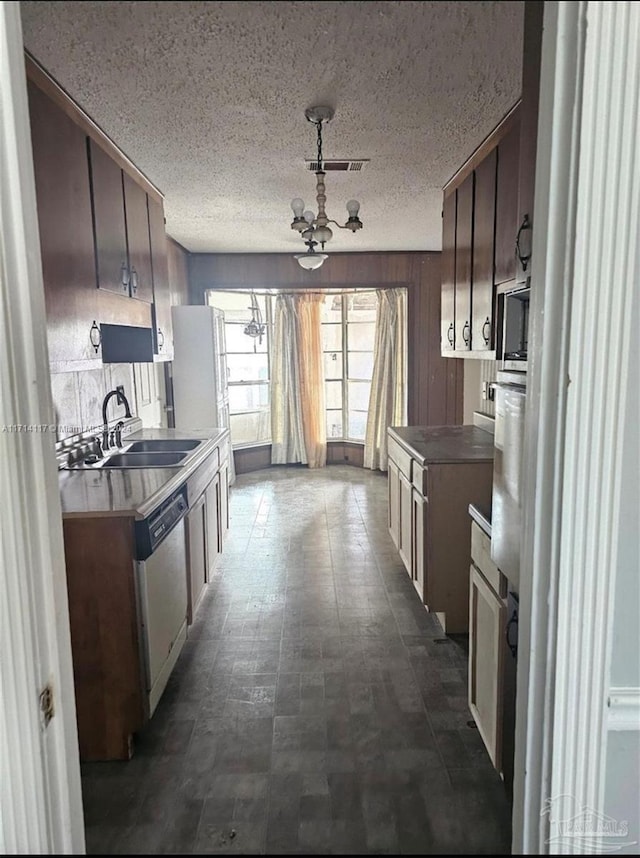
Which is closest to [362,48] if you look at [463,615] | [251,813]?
[251,813]

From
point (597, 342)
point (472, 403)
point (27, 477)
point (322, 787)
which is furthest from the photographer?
point (472, 403)

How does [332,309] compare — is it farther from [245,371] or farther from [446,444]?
[446,444]

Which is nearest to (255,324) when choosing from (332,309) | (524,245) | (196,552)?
(332,309)

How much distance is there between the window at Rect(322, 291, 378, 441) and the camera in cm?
679

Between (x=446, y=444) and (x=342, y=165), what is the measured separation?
66.6 inches

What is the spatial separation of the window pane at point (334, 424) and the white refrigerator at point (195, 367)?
2.30 metres

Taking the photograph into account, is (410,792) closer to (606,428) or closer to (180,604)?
(180,604)

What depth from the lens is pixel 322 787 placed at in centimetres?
182

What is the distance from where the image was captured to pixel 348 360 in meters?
6.96

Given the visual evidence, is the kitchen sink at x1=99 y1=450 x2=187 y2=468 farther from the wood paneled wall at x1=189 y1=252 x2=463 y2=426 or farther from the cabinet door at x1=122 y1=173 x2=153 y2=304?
the wood paneled wall at x1=189 y1=252 x2=463 y2=426

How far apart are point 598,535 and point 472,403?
3.74 meters

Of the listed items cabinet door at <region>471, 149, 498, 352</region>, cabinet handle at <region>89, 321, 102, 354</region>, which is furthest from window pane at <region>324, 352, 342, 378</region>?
cabinet handle at <region>89, 321, 102, 354</region>

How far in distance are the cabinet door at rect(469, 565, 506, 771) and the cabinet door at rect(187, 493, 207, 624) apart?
1.43 m

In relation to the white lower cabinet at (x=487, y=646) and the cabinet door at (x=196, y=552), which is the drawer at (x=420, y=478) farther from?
the cabinet door at (x=196, y=552)
